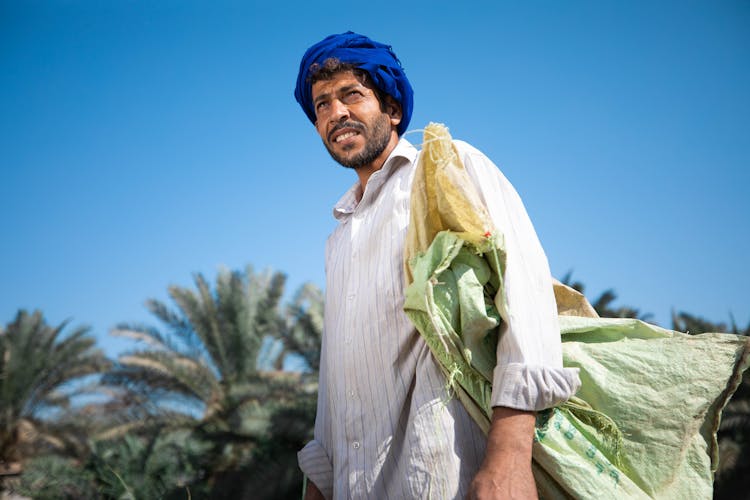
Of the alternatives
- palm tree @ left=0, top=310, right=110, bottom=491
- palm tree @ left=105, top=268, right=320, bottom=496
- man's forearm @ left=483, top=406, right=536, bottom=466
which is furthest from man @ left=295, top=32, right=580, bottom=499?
palm tree @ left=0, top=310, right=110, bottom=491

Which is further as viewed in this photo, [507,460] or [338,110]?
[338,110]

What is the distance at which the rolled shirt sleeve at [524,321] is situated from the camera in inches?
63.4

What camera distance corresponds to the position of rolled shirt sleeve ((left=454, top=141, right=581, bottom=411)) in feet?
5.28

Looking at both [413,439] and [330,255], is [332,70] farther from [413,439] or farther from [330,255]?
[413,439]

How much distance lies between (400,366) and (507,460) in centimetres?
45

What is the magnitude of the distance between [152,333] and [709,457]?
15.5 metres

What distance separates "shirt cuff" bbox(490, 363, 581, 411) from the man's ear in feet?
4.25

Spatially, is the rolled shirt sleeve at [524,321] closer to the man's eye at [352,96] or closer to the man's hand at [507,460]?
the man's hand at [507,460]

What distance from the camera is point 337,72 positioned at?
2479 mm

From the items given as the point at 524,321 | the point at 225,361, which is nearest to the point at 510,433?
the point at 524,321

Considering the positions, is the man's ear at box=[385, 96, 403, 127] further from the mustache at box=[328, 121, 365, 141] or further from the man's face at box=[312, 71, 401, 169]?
the mustache at box=[328, 121, 365, 141]

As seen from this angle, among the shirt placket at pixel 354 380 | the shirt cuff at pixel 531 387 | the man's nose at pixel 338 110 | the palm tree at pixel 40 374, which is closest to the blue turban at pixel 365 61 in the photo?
the man's nose at pixel 338 110

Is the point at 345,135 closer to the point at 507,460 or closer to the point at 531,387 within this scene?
the point at 531,387

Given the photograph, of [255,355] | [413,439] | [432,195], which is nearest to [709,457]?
[413,439]
